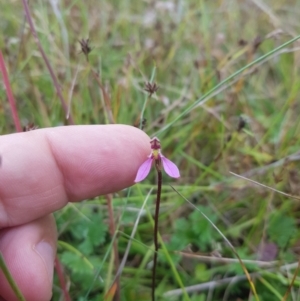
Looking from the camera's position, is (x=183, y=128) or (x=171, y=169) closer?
(x=171, y=169)

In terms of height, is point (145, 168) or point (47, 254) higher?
point (145, 168)

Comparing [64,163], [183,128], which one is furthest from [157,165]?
[183,128]

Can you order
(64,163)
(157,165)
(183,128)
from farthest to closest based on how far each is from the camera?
1. (183,128)
2. (64,163)
3. (157,165)

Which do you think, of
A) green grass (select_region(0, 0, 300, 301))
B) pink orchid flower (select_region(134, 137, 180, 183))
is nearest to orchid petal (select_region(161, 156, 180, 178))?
pink orchid flower (select_region(134, 137, 180, 183))

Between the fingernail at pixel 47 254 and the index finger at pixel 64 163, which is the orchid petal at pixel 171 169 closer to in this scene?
the index finger at pixel 64 163

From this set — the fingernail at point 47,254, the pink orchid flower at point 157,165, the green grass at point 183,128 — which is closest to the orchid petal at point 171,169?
the pink orchid flower at point 157,165

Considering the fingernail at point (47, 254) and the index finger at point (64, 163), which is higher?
the index finger at point (64, 163)

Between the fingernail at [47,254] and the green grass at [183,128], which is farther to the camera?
the green grass at [183,128]

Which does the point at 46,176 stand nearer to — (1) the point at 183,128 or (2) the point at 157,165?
(2) the point at 157,165
